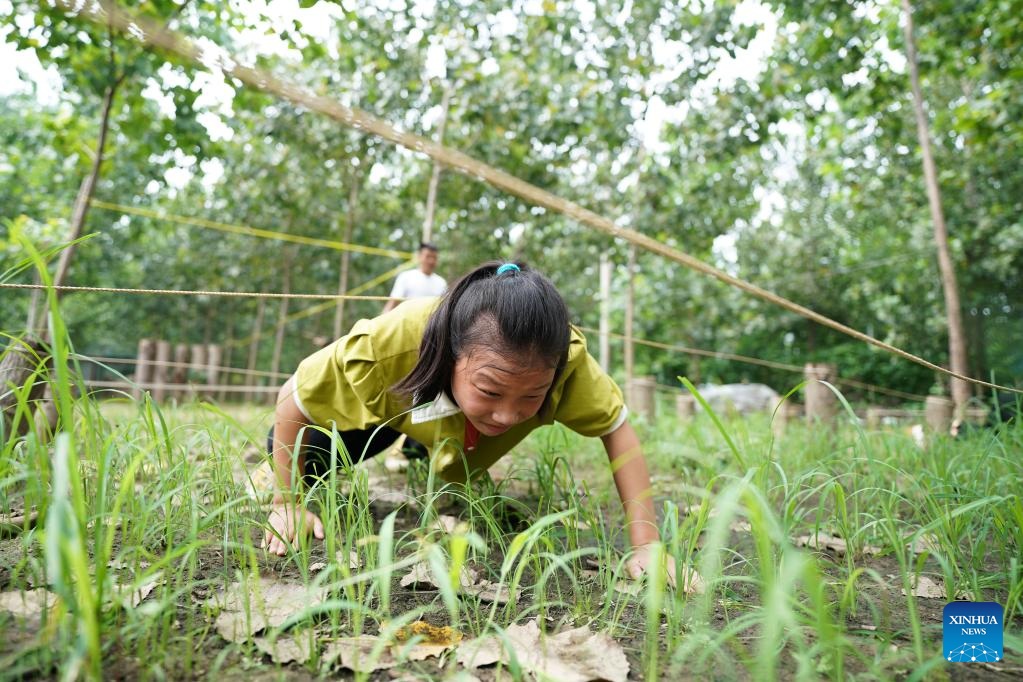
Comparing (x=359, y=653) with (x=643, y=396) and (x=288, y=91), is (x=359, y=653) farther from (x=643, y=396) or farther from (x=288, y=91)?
(x=643, y=396)

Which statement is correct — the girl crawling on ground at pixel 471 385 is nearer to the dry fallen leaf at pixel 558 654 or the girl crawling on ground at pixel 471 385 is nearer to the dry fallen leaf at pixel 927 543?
the dry fallen leaf at pixel 558 654

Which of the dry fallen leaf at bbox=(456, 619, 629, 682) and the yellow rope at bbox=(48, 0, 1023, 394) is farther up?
the yellow rope at bbox=(48, 0, 1023, 394)

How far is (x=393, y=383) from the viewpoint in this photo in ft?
5.55

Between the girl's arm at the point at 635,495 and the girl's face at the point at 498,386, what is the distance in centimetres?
25

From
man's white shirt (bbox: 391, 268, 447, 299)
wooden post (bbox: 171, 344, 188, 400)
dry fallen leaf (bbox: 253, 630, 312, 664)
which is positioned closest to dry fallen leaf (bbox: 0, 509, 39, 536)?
dry fallen leaf (bbox: 253, 630, 312, 664)

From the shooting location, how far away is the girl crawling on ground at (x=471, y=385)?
4.59ft

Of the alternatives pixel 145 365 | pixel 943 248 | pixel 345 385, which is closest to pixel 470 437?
pixel 345 385

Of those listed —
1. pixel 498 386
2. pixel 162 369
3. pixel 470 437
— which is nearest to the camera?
pixel 498 386

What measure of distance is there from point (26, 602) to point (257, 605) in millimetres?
337

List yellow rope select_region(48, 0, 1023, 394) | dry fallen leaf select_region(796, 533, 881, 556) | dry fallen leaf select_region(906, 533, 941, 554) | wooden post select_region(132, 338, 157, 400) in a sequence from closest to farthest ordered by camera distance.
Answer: yellow rope select_region(48, 0, 1023, 394)
dry fallen leaf select_region(906, 533, 941, 554)
dry fallen leaf select_region(796, 533, 881, 556)
wooden post select_region(132, 338, 157, 400)

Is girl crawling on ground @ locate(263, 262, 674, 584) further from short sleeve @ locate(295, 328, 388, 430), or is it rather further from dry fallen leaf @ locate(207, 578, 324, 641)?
dry fallen leaf @ locate(207, 578, 324, 641)

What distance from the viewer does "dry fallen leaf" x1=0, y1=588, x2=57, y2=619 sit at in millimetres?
919

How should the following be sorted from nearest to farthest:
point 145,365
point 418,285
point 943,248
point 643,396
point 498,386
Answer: point 498,386 < point 943,248 < point 418,285 < point 643,396 < point 145,365

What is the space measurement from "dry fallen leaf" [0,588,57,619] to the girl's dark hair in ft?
2.68
